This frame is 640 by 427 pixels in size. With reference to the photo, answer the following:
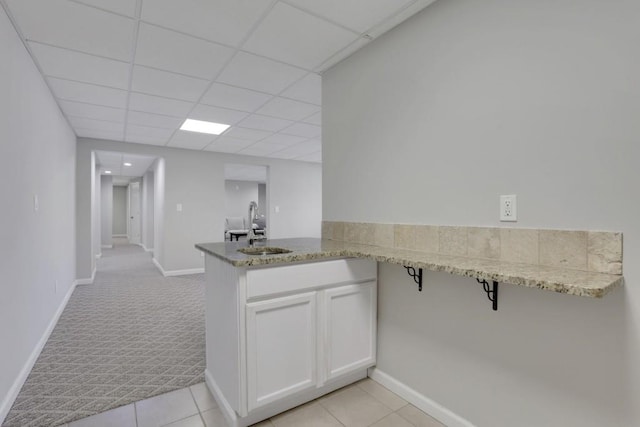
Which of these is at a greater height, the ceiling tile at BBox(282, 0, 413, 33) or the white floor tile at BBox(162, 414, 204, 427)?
the ceiling tile at BBox(282, 0, 413, 33)

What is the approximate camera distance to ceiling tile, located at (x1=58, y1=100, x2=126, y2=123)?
3.39 meters

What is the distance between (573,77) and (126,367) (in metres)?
3.09

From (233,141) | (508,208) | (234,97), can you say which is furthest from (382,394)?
(233,141)

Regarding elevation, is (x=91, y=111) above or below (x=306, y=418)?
above

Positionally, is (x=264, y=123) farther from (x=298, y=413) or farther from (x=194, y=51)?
(x=298, y=413)

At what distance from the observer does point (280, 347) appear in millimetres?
1711

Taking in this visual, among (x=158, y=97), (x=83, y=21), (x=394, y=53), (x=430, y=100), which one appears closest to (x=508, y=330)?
(x=430, y=100)

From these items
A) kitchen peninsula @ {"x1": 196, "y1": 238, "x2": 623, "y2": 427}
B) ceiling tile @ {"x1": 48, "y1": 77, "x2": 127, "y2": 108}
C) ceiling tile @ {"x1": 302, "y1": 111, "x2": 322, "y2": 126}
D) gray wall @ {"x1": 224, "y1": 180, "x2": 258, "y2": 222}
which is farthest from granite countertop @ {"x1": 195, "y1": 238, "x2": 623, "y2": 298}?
gray wall @ {"x1": 224, "y1": 180, "x2": 258, "y2": 222}

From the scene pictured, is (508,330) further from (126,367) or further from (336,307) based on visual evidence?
(126,367)

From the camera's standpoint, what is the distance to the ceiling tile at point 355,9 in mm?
1770

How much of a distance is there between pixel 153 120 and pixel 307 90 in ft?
7.00

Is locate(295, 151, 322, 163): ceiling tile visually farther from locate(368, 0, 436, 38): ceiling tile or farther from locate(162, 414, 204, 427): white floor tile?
locate(162, 414, 204, 427): white floor tile

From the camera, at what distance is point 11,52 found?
1930mm

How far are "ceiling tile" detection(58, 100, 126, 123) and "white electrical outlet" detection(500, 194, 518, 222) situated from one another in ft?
12.5
